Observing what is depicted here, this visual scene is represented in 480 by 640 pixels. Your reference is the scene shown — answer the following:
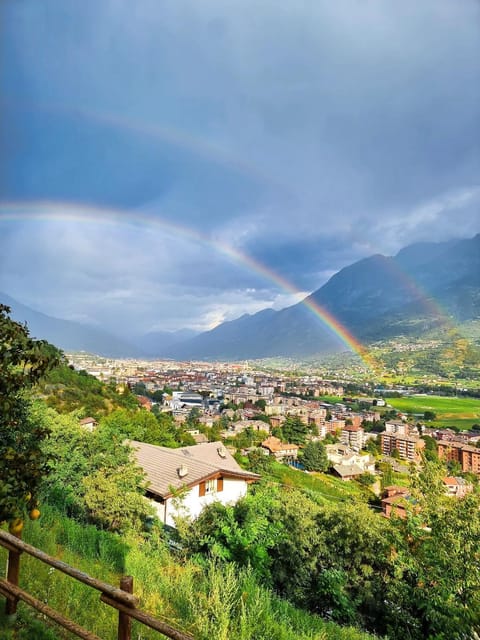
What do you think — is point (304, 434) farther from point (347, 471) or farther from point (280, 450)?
point (347, 471)

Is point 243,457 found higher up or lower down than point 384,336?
lower down

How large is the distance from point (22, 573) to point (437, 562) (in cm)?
604

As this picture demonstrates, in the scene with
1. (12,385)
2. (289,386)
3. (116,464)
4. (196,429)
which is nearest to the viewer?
(12,385)

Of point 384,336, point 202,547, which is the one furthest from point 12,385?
point 384,336

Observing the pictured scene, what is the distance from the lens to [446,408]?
89.8 m

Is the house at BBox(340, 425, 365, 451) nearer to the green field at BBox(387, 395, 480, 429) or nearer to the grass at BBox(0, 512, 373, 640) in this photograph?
the green field at BBox(387, 395, 480, 429)

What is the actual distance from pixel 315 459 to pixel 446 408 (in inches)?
2153

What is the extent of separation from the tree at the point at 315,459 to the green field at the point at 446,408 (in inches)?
1522

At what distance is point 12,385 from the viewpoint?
2.67 m

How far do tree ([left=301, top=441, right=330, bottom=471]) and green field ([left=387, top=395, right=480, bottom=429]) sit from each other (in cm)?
3867

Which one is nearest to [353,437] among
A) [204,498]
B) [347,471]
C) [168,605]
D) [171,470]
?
[347,471]

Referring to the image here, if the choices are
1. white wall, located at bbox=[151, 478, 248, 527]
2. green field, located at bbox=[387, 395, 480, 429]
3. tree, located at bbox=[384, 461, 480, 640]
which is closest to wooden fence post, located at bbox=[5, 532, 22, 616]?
tree, located at bbox=[384, 461, 480, 640]

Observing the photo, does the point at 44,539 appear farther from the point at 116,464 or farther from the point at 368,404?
the point at 368,404

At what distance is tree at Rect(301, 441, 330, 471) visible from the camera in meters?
51.0
